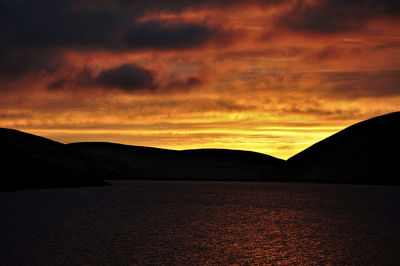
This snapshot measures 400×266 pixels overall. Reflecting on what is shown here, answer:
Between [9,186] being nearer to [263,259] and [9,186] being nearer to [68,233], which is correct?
[68,233]

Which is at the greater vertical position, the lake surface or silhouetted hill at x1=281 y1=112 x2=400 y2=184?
silhouetted hill at x1=281 y1=112 x2=400 y2=184

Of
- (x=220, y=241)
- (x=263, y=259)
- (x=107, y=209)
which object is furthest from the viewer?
(x=107, y=209)

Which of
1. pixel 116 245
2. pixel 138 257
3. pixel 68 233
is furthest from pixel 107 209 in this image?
pixel 138 257

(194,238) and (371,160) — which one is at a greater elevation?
(371,160)

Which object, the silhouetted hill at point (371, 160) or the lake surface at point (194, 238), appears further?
the silhouetted hill at point (371, 160)

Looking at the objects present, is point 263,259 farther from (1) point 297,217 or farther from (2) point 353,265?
(1) point 297,217

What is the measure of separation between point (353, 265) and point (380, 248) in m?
6.00

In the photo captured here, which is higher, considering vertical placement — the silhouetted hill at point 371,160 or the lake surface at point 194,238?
the silhouetted hill at point 371,160

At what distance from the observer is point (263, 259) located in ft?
85.6

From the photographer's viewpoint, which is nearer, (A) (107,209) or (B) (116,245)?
(B) (116,245)

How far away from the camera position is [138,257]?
26.2 meters

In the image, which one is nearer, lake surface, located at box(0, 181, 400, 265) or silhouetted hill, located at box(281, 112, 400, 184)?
lake surface, located at box(0, 181, 400, 265)

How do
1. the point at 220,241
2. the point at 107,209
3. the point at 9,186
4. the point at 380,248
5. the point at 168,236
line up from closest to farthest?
the point at 380,248 → the point at 220,241 → the point at 168,236 → the point at 107,209 → the point at 9,186

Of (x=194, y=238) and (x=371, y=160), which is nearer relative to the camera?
(x=194, y=238)
